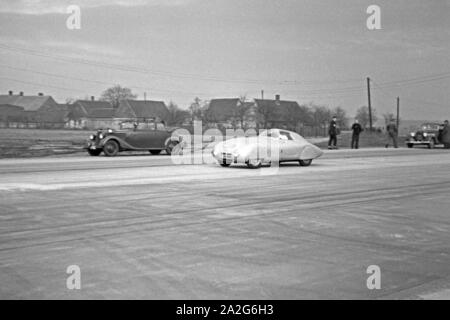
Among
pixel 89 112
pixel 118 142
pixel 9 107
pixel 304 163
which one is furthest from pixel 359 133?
pixel 89 112

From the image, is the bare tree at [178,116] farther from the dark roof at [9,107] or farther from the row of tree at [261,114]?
the dark roof at [9,107]

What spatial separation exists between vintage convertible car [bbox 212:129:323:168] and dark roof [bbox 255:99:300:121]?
Answer: 48.2 metres

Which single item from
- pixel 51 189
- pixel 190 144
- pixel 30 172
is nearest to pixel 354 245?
pixel 51 189

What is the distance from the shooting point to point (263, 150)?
17859 millimetres

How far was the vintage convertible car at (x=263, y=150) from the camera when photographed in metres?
17.6

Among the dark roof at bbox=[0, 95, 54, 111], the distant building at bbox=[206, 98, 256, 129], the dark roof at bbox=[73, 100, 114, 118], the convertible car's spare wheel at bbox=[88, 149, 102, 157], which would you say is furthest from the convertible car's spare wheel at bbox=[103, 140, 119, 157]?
the dark roof at bbox=[73, 100, 114, 118]

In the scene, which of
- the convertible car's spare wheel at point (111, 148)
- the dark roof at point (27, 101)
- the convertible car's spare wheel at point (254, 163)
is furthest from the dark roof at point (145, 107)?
the convertible car's spare wheel at point (254, 163)

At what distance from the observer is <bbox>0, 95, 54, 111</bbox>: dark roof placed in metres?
70.9

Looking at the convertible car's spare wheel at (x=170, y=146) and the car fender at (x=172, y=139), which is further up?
the car fender at (x=172, y=139)

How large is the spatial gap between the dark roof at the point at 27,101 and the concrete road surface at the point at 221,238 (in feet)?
199

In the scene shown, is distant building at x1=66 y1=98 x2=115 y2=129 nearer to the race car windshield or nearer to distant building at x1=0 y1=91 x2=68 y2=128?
distant building at x1=0 y1=91 x2=68 y2=128

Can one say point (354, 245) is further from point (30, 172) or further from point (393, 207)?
point (30, 172)

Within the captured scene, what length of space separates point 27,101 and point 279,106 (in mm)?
33258

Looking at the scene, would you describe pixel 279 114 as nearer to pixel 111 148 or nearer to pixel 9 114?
pixel 9 114
